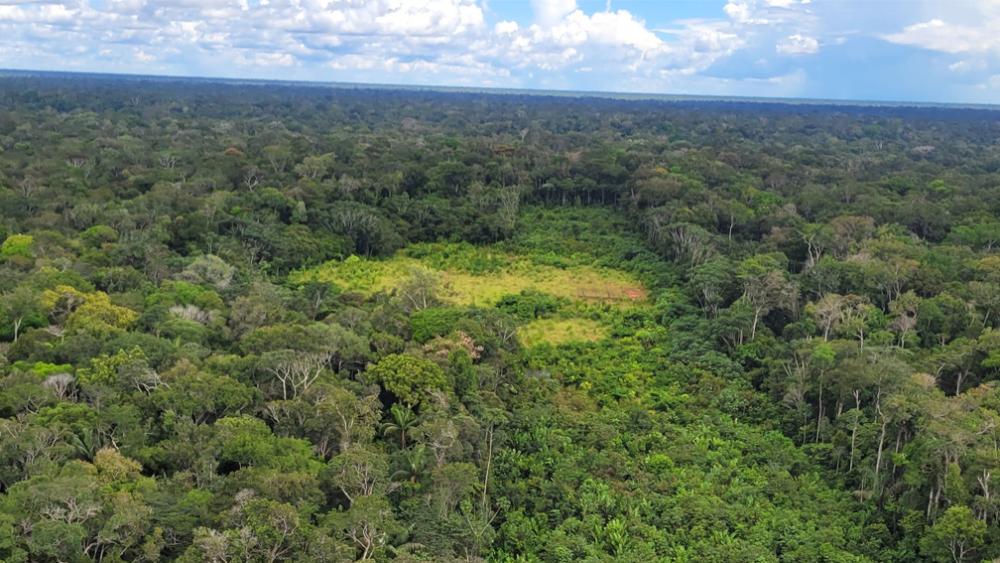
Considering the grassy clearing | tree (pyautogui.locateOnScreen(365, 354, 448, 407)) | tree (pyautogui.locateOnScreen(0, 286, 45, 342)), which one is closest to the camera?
tree (pyautogui.locateOnScreen(365, 354, 448, 407))

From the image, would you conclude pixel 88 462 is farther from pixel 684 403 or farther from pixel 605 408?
pixel 684 403

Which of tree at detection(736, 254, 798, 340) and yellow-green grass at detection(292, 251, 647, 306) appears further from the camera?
yellow-green grass at detection(292, 251, 647, 306)

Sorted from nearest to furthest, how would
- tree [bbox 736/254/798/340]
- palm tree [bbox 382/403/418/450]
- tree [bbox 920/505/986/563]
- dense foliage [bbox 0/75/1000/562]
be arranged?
1. tree [bbox 920/505/986/563]
2. dense foliage [bbox 0/75/1000/562]
3. palm tree [bbox 382/403/418/450]
4. tree [bbox 736/254/798/340]

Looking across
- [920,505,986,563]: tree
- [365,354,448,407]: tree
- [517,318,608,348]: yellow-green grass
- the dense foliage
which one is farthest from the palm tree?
[920,505,986,563]: tree

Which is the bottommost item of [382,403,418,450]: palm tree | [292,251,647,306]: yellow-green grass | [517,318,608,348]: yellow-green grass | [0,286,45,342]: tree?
[517,318,608,348]: yellow-green grass

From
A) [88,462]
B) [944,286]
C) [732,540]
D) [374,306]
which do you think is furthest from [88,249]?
[944,286]

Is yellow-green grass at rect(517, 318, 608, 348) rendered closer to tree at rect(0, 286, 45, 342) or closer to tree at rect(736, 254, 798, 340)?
tree at rect(736, 254, 798, 340)

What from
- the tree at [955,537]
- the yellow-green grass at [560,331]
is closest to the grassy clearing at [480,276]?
the yellow-green grass at [560,331]
